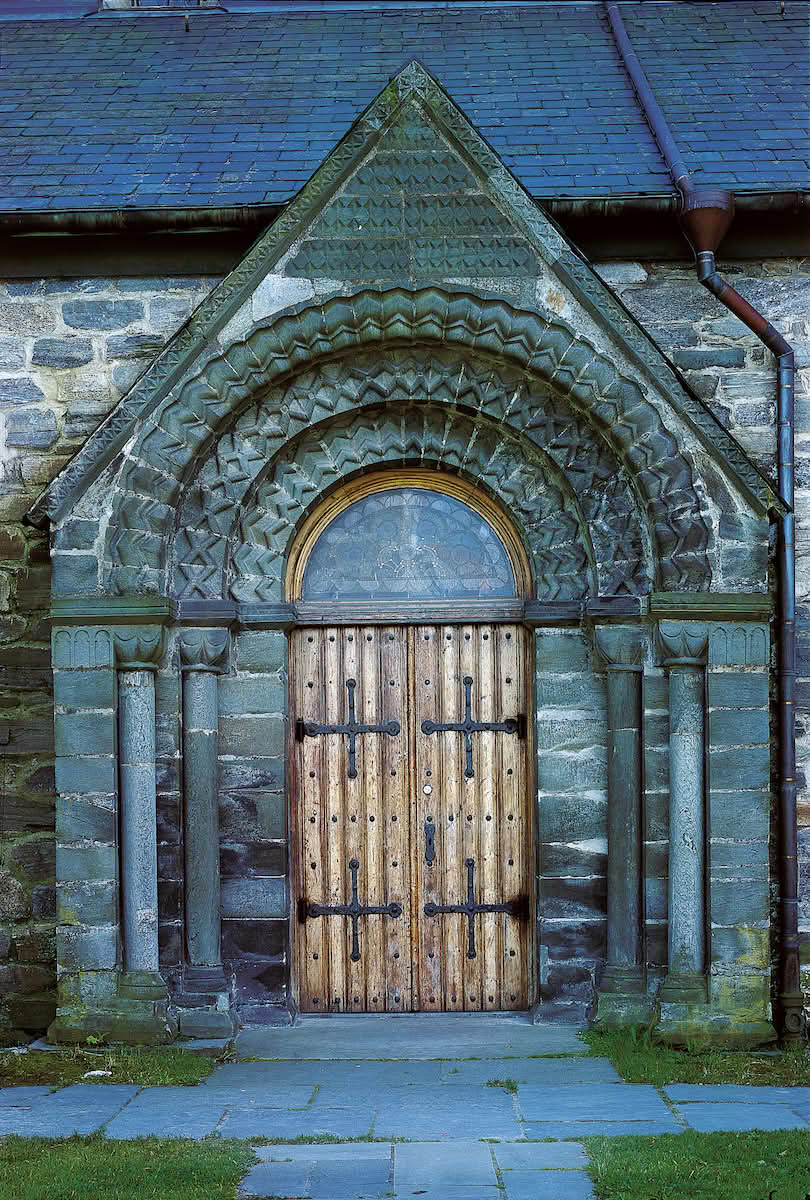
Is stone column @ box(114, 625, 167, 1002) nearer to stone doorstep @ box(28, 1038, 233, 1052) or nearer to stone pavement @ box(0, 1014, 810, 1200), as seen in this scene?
stone doorstep @ box(28, 1038, 233, 1052)

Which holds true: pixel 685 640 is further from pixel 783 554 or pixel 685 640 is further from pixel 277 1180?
pixel 277 1180

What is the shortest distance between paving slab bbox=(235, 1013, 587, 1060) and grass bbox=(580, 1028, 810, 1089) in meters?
0.19

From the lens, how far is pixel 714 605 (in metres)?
6.33

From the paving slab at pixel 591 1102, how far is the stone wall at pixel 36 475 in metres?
2.81

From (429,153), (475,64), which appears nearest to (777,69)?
(475,64)

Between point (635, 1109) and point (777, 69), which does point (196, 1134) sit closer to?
point (635, 1109)

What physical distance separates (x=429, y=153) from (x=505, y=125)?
130 cm

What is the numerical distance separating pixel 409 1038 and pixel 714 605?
2.61 m

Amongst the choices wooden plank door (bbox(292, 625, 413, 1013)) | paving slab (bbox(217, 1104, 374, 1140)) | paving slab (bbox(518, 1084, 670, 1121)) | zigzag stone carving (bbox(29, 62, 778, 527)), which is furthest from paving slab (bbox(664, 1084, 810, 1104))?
zigzag stone carving (bbox(29, 62, 778, 527))

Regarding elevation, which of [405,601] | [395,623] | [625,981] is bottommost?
[625,981]

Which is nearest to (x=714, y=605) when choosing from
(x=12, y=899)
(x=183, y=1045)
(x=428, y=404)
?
(x=428, y=404)

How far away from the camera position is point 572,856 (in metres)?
6.75

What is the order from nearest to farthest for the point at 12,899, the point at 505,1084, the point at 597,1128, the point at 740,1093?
the point at 597,1128 → the point at 740,1093 → the point at 505,1084 → the point at 12,899

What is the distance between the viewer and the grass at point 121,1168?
4.30 m
